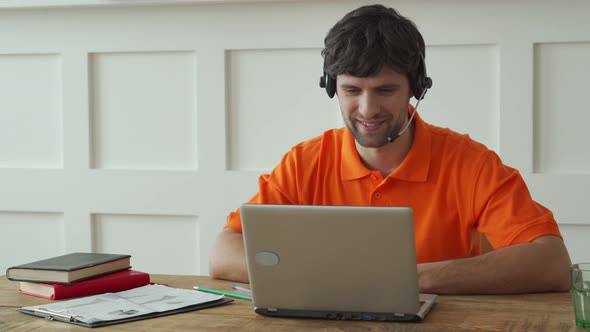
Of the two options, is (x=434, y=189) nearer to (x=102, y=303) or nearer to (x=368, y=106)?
(x=368, y=106)

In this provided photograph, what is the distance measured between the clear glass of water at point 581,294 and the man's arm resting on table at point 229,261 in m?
0.69

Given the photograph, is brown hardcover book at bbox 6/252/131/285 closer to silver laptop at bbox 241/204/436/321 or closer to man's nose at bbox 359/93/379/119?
silver laptop at bbox 241/204/436/321

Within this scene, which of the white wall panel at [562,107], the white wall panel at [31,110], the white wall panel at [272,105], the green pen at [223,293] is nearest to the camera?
the green pen at [223,293]

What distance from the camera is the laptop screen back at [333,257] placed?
145cm

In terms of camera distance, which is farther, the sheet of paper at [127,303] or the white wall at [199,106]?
the white wall at [199,106]

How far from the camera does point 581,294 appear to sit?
146 cm

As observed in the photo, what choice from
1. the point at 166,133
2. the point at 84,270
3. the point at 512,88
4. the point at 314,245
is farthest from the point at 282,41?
the point at 314,245

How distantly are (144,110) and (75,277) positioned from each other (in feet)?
4.07

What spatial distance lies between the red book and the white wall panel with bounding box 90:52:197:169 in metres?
1.10

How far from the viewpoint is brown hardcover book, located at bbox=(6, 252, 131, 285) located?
178 centimetres

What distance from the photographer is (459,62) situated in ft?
8.79

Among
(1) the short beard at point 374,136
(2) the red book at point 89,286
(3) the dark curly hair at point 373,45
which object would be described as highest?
(3) the dark curly hair at point 373,45

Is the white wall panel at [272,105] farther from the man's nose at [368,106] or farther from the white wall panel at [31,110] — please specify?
the man's nose at [368,106]

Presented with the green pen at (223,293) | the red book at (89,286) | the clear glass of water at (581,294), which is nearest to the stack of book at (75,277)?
the red book at (89,286)
